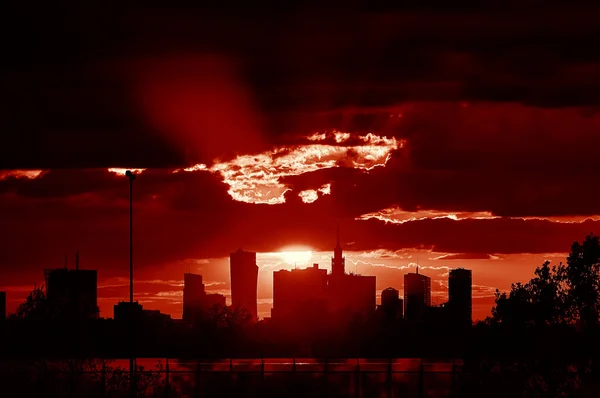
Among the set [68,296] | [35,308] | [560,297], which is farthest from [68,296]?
[560,297]

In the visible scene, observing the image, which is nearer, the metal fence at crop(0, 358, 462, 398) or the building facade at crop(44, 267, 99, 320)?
the metal fence at crop(0, 358, 462, 398)

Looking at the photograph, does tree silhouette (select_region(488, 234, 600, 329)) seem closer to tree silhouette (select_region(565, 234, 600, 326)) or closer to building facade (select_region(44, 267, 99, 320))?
tree silhouette (select_region(565, 234, 600, 326))

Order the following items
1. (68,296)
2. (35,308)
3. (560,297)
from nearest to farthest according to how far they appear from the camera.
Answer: (560,297) < (35,308) < (68,296)

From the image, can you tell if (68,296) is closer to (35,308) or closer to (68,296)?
(68,296)

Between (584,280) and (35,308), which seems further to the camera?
(35,308)

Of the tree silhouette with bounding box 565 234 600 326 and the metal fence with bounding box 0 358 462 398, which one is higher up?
the tree silhouette with bounding box 565 234 600 326

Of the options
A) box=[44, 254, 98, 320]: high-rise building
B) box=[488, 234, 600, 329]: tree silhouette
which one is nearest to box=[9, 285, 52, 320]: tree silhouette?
box=[44, 254, 98, 320]: high-rise building

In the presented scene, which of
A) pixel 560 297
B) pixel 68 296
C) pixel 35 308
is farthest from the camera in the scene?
pixel 68 296

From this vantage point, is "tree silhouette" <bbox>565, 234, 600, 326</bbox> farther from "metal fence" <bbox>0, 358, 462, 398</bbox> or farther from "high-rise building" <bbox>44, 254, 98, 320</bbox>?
"high-rise building" <bbox>44, 254, 98, 320</bbox>

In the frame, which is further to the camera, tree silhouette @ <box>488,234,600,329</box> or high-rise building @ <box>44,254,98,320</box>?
high-rise building @ <box>44,254,98,320</box>
